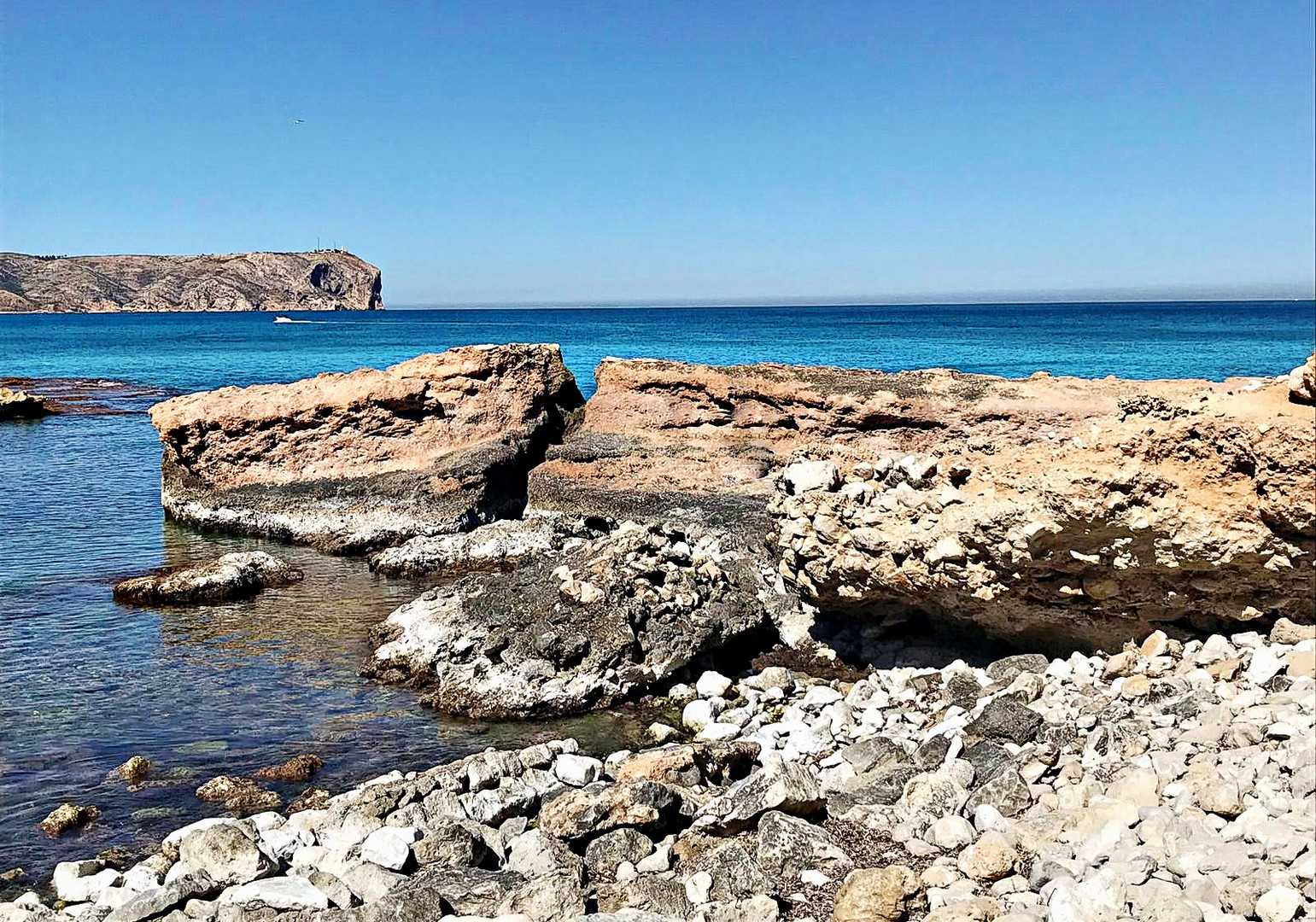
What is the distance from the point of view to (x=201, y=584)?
15680 millimetres

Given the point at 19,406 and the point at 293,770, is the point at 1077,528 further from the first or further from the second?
the point at 19,406

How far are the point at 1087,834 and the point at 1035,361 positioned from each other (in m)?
57.5

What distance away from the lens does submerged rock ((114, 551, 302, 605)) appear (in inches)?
612

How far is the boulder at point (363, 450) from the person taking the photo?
65.5 ft

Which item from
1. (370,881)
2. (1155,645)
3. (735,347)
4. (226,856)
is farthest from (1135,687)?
(735,347)

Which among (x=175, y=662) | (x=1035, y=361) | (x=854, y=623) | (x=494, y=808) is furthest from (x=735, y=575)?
(x=1035, y=361)

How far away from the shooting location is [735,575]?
541 inches

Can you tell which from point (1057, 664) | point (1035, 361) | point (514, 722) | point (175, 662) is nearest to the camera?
point (1057, 664)

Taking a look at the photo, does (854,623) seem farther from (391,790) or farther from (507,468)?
(507,468)

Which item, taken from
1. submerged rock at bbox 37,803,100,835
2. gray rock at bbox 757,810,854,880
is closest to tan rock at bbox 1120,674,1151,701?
gray rock at bbox 757,810,854,880

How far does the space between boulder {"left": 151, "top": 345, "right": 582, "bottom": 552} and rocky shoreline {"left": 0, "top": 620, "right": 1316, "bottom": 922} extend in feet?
34.8

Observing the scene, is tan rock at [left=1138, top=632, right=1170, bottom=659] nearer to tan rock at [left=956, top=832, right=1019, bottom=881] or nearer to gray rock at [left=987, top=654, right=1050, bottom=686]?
gray rock at [left=987, top=654, right=1050, bottom=686]

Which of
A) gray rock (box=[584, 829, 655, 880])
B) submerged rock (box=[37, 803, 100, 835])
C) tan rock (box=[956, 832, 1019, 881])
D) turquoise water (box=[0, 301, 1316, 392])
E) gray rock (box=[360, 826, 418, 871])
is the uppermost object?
turquoise water (box=[0, 301, 1316, 392])

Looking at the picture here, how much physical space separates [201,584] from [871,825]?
11.6 m
